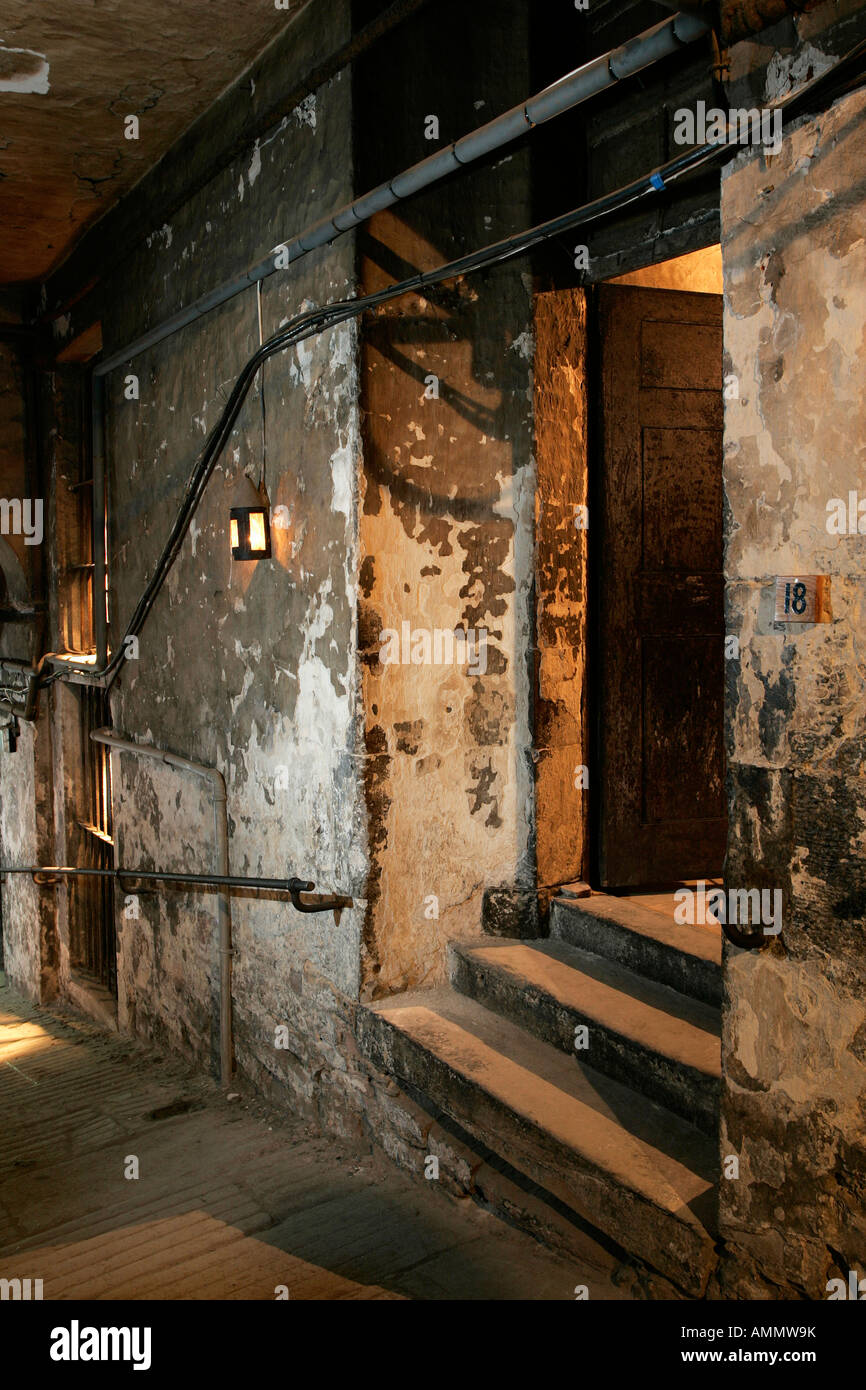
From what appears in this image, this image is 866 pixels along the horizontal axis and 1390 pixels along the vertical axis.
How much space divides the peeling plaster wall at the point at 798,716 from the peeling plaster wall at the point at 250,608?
1952mm

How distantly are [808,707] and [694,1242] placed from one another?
153cm

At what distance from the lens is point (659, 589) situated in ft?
15.4

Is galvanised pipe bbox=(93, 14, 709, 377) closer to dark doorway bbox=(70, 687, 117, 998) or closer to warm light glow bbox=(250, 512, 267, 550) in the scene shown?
warm light glow bbox=(250, 512, 267, 550)

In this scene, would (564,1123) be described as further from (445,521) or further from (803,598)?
(445,521)

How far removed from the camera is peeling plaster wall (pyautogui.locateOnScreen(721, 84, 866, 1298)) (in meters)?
2.38

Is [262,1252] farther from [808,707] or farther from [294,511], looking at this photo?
[294,511]

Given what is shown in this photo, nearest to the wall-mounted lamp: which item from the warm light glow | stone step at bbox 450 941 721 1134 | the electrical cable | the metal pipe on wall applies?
the warm light glow

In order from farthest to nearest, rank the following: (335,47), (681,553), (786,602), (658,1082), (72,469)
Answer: (72,469) < (681,553) < (335,47) < (658,1082) < (786,602)

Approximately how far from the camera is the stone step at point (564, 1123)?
289 cm

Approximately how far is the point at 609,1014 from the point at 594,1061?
18 cm

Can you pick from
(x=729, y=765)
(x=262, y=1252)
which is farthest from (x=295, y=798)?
(x=729, y=765)

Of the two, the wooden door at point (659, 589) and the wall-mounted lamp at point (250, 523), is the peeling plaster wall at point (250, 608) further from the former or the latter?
the wooden door at point (659, 589)

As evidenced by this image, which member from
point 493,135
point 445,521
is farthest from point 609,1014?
point 493,135

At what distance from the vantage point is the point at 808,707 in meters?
2.49
